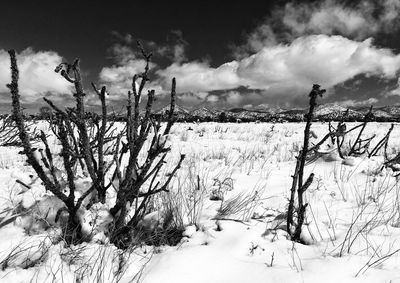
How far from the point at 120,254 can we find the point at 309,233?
1.25 m

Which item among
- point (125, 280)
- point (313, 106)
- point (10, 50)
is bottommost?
point (125, 280)

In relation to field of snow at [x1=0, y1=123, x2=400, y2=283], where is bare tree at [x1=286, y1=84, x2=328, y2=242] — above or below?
above

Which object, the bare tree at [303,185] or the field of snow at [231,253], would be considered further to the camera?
the bare tree at [303,185]

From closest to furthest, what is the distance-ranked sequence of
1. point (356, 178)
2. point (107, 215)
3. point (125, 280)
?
point (125, 280)
point (107, 215)
point (356, 178)

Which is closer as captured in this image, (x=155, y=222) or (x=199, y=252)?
(x=199, y=252)

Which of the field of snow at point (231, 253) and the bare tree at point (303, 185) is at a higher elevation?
the bare tree at point (303, 185)

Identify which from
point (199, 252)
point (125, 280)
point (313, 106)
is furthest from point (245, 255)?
point (313, 106)

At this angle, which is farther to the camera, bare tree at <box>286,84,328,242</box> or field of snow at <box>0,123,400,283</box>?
bare tree at <box>286,84,328,242</box>

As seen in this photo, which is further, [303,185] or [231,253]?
[303,185]

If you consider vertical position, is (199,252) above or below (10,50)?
below

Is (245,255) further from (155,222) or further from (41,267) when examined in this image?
(41,267)

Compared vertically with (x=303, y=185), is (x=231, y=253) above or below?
below

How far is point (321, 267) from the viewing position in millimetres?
1950

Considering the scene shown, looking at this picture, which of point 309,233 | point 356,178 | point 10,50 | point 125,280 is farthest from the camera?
point 356,178
